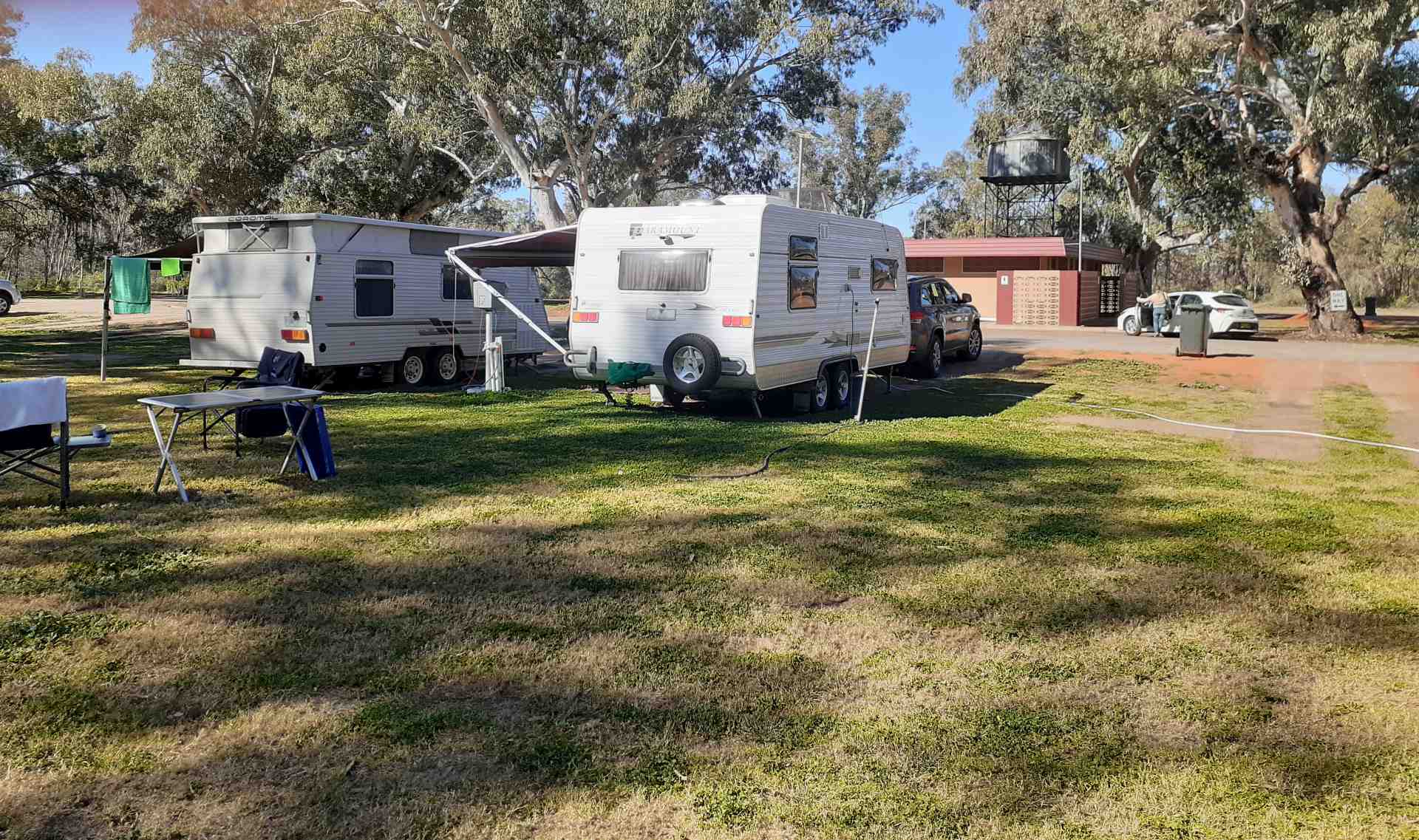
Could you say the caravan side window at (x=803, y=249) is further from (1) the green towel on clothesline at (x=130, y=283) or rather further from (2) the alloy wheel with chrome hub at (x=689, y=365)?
(1) the green towel on clothesline at (x=130, y=283)

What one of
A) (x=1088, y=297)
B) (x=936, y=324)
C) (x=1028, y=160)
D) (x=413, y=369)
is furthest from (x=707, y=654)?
(x=1028, y=160)

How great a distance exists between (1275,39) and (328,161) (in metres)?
27.1

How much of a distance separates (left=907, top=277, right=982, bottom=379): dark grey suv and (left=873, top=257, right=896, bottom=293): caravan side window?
131 centimetres

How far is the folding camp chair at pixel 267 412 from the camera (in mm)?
8859

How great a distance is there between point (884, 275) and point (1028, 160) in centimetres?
3196

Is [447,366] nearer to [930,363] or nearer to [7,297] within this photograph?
[930,363]

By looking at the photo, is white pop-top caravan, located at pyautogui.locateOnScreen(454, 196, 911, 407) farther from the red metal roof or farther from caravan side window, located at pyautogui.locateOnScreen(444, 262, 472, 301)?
the red metal roof

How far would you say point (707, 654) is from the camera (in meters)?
4.74

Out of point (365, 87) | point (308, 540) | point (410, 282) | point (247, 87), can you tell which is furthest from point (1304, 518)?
point (247, 87)

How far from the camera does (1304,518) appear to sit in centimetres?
745

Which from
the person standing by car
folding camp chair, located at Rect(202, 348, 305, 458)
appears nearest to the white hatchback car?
the person standing by car

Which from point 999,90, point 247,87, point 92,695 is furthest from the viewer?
point 999,90

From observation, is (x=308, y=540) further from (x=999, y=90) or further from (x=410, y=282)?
(x=999, y=90)

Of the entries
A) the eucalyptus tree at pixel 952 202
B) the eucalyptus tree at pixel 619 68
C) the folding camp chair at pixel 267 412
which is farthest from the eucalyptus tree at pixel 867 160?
the folding camp chair at pixel 267 412
